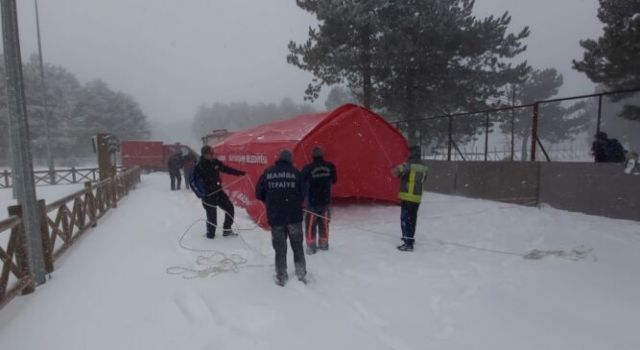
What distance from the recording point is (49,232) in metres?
5.50

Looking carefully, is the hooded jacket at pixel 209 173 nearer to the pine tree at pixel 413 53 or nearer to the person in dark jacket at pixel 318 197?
the person in dark jacket at pixel 318 197

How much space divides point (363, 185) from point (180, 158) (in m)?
9.54

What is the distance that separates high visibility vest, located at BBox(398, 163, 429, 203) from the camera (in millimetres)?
5875

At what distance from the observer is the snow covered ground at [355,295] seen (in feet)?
11.0

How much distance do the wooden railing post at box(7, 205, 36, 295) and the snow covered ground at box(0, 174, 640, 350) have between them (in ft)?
0.95

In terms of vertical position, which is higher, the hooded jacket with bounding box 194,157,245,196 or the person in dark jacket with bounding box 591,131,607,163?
the person in dark jacket with bounding box 591,131,607,163

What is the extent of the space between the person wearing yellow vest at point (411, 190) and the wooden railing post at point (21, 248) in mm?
5232

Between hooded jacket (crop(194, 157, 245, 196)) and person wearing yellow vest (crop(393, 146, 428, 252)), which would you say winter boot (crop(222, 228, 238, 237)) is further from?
person wearing yellow vest (crop(393, 146, 428, 252))

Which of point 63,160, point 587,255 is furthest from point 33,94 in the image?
point 587,255

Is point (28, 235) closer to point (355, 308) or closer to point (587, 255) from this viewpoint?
point (355, 308)

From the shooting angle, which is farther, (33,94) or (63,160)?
(63,160)

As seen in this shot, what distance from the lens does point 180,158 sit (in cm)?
1516

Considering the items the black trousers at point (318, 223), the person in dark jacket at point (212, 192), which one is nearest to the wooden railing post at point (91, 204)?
the person in dark jacket at point (212, 192)

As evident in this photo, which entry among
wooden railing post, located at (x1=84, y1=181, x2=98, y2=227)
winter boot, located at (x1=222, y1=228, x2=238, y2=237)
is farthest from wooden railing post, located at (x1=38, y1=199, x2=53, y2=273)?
wooden railing post, located at (x1=84, y1=181, x2=98, y2=227)
